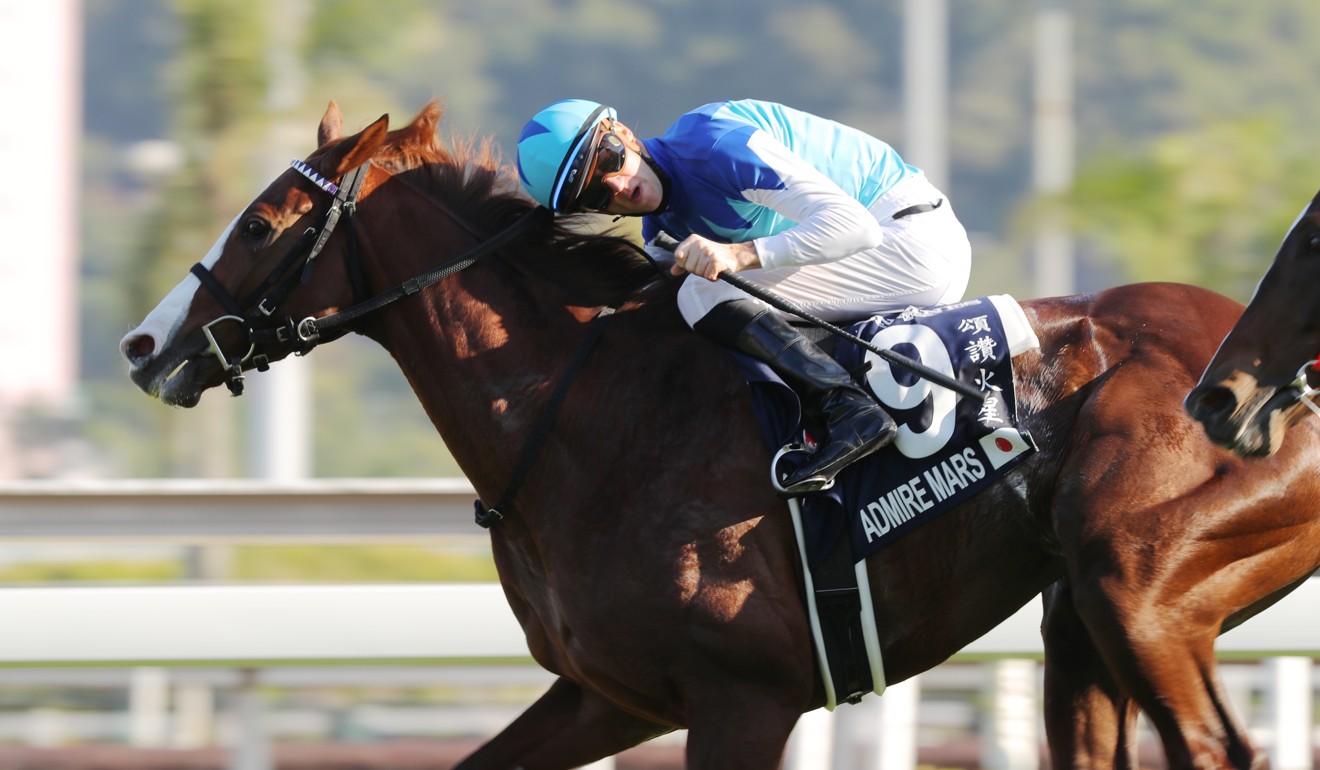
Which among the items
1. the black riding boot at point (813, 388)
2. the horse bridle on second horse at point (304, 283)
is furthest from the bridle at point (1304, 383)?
the horse bridle on second horse at point (304, 283)

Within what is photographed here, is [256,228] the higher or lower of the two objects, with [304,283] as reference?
higher

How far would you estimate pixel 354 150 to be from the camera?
420 cm

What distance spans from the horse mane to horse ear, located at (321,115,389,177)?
13 centimetres

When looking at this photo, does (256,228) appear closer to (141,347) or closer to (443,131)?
(141,347)

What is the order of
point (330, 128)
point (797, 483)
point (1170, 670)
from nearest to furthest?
point (1170, 670)
point (797, 483)
point (330, 128)

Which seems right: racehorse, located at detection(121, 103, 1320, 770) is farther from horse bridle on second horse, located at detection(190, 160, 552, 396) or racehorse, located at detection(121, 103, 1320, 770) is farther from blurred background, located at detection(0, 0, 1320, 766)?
blurred background, located at detection(0, 0, 1320, 766)

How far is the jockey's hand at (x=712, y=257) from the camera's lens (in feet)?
13.0

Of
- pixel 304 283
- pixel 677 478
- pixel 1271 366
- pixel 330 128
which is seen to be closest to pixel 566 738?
pixel 677 478

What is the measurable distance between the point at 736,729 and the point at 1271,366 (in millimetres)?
1415

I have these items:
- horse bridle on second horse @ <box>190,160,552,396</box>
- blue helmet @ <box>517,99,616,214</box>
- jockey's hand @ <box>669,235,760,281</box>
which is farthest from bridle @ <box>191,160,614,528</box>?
jockey's hand @ <box>669,235,760,281</box>

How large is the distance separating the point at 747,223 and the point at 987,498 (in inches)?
35.5

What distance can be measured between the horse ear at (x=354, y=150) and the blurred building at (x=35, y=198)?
66.6 ft

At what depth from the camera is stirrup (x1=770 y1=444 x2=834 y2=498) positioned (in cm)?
392

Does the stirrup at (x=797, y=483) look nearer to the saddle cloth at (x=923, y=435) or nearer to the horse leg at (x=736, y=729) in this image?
the saddle cloth at (x=923, y=435)
